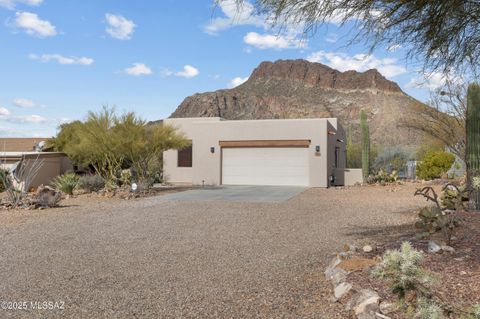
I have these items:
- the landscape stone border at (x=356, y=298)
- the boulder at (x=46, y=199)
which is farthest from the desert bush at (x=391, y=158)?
the landscape stone border at (x=356, y=298)

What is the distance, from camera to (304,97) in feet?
233

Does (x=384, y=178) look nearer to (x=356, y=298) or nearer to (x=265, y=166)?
(x=265, y=166)

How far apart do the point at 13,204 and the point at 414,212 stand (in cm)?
1183

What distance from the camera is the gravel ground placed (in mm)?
4734

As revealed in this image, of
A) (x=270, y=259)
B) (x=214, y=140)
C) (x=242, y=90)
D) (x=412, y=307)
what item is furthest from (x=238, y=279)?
(x=242, y=90)

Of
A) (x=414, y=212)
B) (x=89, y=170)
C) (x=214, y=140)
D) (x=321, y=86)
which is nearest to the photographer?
(x=414, y=212)

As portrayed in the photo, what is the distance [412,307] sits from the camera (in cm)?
383

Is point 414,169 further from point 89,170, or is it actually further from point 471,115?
point 89,170

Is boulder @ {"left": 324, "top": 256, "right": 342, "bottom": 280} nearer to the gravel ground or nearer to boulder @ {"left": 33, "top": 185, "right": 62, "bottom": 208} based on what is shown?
the gravel ground

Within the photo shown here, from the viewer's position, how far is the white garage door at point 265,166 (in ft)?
77.9

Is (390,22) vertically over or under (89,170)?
over

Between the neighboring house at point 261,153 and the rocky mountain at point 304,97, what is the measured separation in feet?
125

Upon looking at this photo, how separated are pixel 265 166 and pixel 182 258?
57.4 ft

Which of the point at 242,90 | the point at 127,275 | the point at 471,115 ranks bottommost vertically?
the point at 127,275
